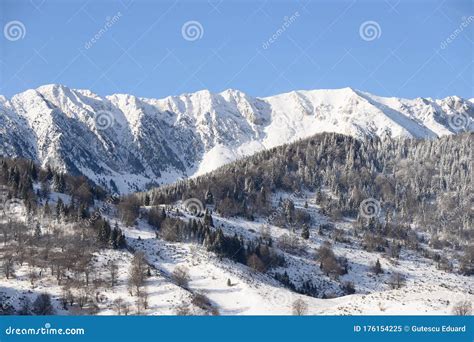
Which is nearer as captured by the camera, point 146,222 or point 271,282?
point 271,282

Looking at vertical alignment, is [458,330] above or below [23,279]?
above

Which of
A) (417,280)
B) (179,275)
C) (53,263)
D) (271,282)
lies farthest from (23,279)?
(417,280)

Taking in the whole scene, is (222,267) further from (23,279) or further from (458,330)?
(458,330)

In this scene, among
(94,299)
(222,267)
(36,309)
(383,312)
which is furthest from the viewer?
(222,267)

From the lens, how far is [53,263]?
453 feet

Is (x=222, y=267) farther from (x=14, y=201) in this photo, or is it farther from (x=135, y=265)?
(x=14, y=201)

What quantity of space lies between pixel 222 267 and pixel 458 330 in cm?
10317

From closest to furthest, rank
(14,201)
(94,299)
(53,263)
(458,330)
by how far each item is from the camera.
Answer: (458,330) < (94,299) < (53,263) < (14,201)

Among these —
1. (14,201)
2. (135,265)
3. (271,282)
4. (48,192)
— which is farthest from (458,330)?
(48,192)

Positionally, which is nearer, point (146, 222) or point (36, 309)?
point (36, 309)

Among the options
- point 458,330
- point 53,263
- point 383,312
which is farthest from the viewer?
point 53,263

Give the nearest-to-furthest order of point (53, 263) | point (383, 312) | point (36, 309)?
1. point (383, 312)
2. point (36, 309)
3. point (53, 263)

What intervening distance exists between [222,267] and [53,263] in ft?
120

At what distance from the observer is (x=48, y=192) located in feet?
618
